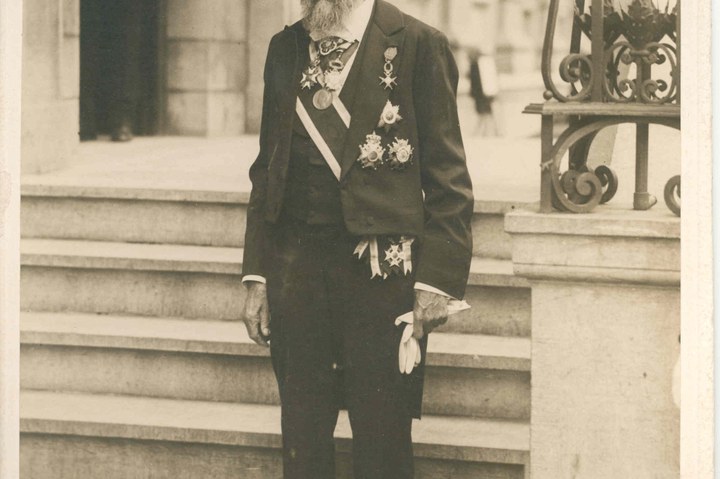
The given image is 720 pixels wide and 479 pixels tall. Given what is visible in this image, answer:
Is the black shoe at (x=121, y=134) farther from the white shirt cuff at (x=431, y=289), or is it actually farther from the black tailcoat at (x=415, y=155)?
the white shirt cuff at (x=431, y=289)

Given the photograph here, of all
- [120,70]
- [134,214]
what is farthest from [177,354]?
[120,70]

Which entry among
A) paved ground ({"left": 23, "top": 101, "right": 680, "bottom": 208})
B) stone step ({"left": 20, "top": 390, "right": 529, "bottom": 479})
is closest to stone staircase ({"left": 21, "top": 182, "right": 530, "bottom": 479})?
stone step ({"left": 20, "top": 390, "right": 529, "bottom": 479})

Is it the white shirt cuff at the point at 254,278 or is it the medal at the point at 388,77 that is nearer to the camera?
the medal at the point at 388,77

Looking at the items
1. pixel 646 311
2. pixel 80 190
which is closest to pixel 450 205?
pixel 646 311

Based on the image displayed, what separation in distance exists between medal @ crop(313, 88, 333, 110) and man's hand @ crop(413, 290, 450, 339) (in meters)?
0.62

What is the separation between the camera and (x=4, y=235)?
3742 mm

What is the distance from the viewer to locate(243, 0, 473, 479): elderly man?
392cm

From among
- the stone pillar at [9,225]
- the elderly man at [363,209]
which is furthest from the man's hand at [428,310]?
the stone pillar at [9,225]

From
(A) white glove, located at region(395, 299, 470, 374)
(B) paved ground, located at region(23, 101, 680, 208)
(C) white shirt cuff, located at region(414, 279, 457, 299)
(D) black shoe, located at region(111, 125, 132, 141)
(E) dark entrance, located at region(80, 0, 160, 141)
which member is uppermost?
(E) dark entrance, located at region(80, 0, 160, 141)

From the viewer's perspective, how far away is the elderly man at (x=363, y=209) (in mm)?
3916

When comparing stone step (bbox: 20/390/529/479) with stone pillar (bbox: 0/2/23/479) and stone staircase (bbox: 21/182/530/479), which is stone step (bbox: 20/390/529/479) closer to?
stone staircase (bbox: 21/182/530/479)

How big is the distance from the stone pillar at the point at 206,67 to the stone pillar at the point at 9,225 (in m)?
4.51

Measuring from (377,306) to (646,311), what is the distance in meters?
0.80

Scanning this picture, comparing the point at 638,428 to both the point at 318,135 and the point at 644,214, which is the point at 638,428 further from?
the point at 318,135
